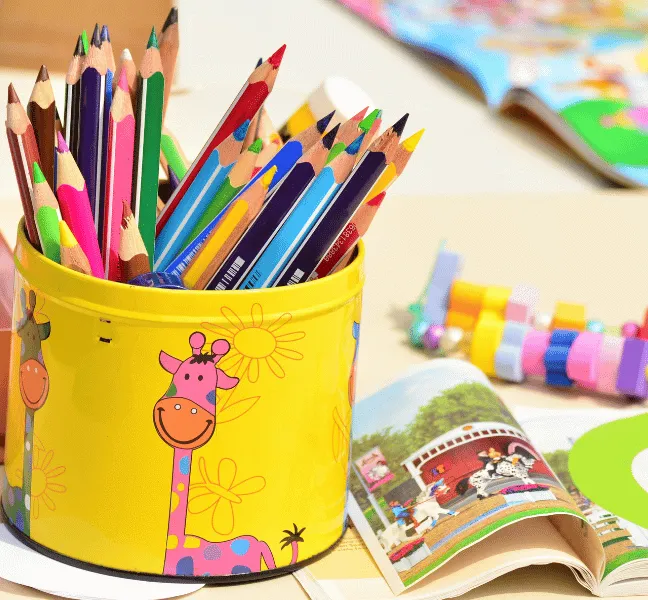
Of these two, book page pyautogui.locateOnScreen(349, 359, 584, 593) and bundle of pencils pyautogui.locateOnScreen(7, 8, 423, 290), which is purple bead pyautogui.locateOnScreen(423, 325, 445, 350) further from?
bundle of pencils pyautogui.locateOnScreen(7, 8, 423, 290)

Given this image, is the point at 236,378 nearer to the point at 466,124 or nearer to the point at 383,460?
the point at 383,460

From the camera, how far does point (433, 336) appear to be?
61 cm

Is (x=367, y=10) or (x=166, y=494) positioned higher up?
(x=367, y=10)

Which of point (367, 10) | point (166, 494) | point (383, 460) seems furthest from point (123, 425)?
point (367, 10)

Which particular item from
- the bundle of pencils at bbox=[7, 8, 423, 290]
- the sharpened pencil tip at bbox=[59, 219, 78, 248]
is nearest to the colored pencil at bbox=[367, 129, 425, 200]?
the bundle of pencils at bbox=[7, 8, 423, 290]

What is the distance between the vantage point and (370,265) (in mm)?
708

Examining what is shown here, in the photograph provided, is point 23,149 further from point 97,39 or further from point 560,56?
point 560,56

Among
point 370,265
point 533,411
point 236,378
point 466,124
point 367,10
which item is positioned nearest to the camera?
point 236,378

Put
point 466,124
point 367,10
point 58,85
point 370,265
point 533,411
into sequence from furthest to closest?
point 367,10 → point 466,124 → point 58,85 → point 370,265 → point 533,411

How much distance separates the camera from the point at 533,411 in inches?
21.7

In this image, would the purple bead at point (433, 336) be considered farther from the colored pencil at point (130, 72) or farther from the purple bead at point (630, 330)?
the colored pencil at point (130, 72)

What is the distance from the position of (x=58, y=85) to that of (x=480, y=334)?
407mm

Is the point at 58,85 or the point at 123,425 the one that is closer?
the point at 123,425

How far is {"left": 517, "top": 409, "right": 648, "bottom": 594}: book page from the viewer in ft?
1.40
